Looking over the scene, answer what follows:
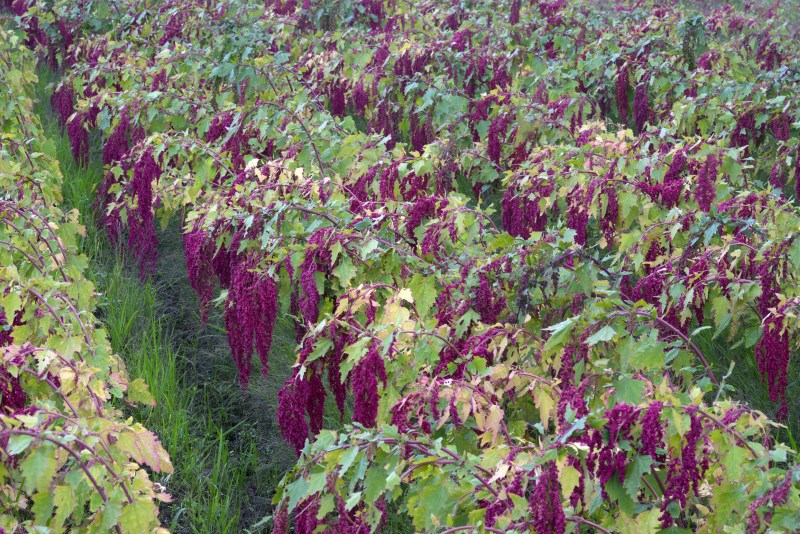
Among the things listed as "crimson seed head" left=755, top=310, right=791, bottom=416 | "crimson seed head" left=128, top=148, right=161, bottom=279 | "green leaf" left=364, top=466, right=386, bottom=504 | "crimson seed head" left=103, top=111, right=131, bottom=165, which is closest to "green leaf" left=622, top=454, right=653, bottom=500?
"green leaf" left=364, top=466, right=386, bottom=504

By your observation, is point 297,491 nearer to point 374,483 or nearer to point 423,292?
point 374,483

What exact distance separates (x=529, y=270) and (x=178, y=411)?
2.04 meters

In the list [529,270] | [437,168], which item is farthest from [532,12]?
[529,270]

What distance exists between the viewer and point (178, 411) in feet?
14.4

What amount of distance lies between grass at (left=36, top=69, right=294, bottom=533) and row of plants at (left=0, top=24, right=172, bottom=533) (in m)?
0.37

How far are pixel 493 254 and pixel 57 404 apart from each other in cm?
146

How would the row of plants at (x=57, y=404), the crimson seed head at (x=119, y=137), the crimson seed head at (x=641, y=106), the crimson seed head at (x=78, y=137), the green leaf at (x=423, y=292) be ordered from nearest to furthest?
1. the row of plants at (x=57, y=404)
2. the green leaf at (x=423, y=292)
3. the crimson seed head at (x=119, y=137)
4. the crimson seed head at (x=641, y=106)
5. the crimson seed head at (x=78, y=137)

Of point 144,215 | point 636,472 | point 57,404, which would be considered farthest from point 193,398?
point 636,472

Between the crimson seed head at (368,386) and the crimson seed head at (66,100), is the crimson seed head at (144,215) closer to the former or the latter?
the crimson seed head at (66,100)

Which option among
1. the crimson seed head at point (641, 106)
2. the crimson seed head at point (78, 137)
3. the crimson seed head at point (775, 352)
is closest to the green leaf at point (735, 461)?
the crimson seed head at point (775, 352)

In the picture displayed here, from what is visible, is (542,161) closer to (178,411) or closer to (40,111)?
(178,411)

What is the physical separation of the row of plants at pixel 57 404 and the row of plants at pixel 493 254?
1.28 feet

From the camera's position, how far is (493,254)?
3.33 meters

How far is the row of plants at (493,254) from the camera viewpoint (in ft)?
7.45
